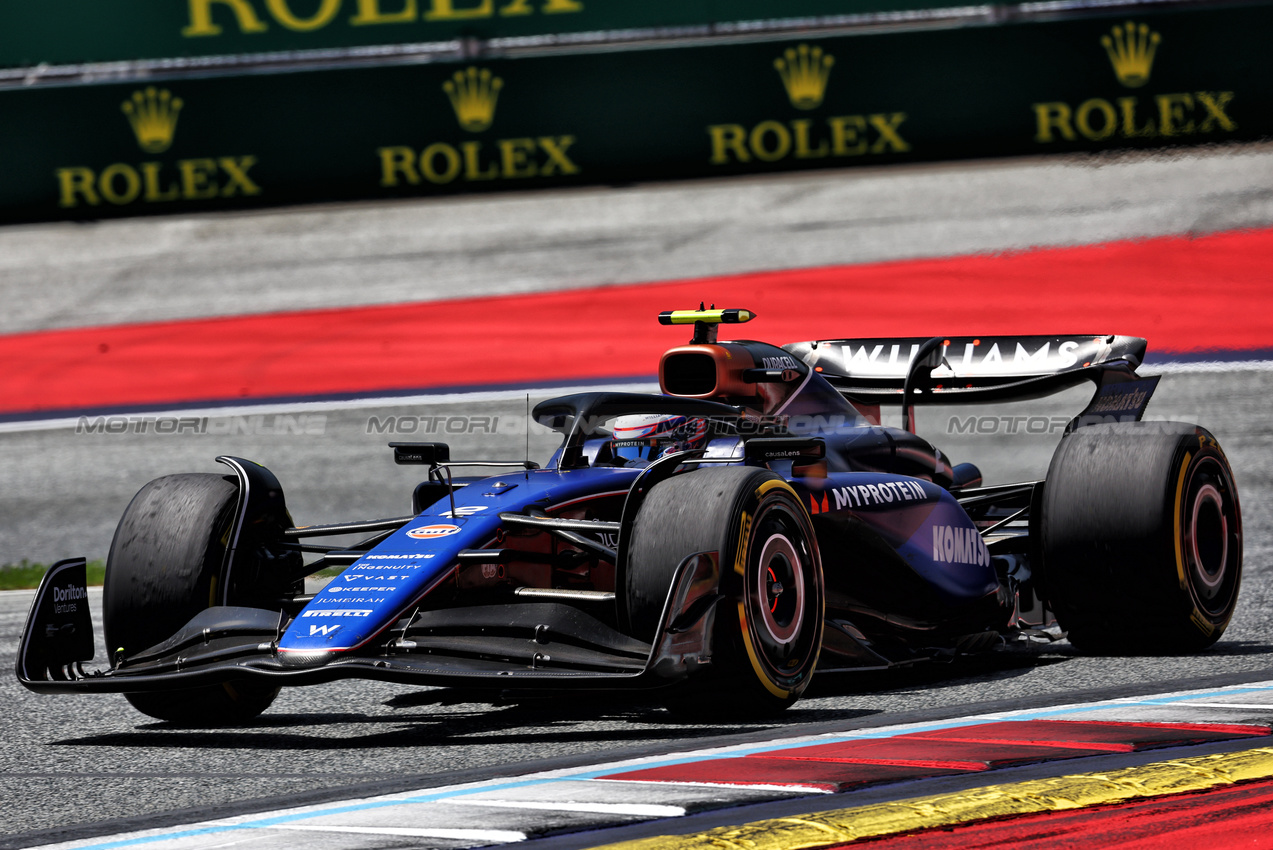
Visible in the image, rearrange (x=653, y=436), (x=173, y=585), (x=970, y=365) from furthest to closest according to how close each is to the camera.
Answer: (x=970, y=365) → (x=653, y=436) → (x=173, y=585)

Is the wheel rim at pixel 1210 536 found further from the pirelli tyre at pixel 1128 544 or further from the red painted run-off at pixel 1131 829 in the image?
the red painted run-off at pixel 1131 829

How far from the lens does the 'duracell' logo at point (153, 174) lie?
2088 centimetres

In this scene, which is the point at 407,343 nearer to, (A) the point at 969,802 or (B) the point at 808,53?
(B) the point at 808,53

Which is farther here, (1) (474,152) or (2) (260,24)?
(2) (260,24)

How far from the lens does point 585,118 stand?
20.7 m

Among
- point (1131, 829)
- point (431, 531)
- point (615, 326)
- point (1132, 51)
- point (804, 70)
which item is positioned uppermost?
point (804, 70)

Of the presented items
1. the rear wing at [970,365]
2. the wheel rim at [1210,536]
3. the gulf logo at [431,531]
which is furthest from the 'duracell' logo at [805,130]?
the gulf logo at [431,531]

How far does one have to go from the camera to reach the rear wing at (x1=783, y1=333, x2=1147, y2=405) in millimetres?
8000

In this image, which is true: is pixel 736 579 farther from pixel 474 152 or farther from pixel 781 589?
pixel 474 152

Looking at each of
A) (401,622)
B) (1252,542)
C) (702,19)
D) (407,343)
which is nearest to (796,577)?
(401,622)

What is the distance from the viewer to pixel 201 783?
4.83 metres

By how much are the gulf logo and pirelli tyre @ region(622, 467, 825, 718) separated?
640mm

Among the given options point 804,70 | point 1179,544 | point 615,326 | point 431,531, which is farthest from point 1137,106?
point 431,531

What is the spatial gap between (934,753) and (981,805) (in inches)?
24.3
